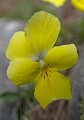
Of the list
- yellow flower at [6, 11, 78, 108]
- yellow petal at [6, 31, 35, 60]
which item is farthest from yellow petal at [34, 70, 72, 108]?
yellow petal at [6, 31, 35, 60]

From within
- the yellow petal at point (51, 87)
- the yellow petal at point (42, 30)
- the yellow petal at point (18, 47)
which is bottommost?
the yellow petal at point (51, 87)

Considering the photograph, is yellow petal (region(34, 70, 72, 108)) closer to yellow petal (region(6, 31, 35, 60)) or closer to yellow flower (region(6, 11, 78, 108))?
yellow flower (region(6, 11, 78, 108))

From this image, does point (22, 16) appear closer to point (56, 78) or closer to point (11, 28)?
point (11, 28)

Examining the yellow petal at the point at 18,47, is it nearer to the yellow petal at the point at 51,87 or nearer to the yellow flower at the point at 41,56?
the yellow flower at the point at 41,56

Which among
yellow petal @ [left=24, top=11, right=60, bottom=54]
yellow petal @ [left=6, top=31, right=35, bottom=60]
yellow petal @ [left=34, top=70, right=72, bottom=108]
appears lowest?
yellow petal @ [left=34, top=70, right=72, bottom=108]

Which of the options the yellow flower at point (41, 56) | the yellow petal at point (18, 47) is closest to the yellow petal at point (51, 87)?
the yellow flower at point (41, 56)

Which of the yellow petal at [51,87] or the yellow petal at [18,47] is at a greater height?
the yellow petal at [18,47]

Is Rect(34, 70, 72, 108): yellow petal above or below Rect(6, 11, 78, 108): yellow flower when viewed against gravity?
below
